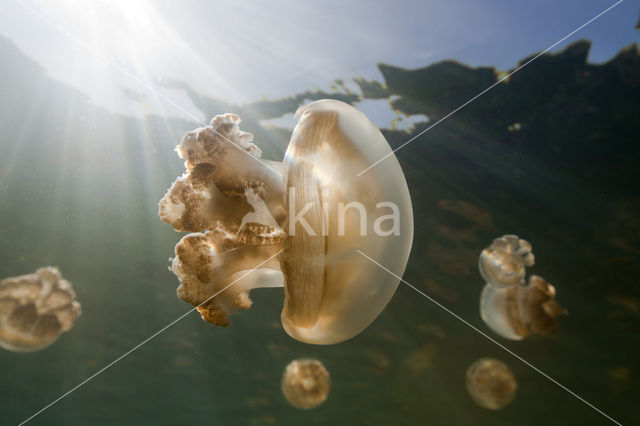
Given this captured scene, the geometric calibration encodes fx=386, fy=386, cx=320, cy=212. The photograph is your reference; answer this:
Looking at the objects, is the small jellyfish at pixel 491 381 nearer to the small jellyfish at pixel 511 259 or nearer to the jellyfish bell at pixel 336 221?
the small jellyfish at pixel 511 259

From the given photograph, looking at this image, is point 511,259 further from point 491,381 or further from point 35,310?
point 491,381

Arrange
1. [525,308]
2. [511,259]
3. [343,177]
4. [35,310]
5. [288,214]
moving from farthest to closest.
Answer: [35,310] → [511,259] → [525,308] → [343,177] → [288,214]

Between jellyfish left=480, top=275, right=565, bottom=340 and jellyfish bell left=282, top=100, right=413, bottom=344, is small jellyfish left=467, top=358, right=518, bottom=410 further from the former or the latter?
jellyfish bell left=282, top=100, right=413, bottom=344

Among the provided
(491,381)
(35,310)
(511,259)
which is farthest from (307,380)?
(511,259)

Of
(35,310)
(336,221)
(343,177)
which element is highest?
(343,177)

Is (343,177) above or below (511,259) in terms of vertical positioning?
below

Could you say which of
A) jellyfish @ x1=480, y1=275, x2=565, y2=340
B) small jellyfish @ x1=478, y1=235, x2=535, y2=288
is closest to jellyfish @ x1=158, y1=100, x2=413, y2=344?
jellyfish @ x1=480, y1=275, x2=565, y2=340
